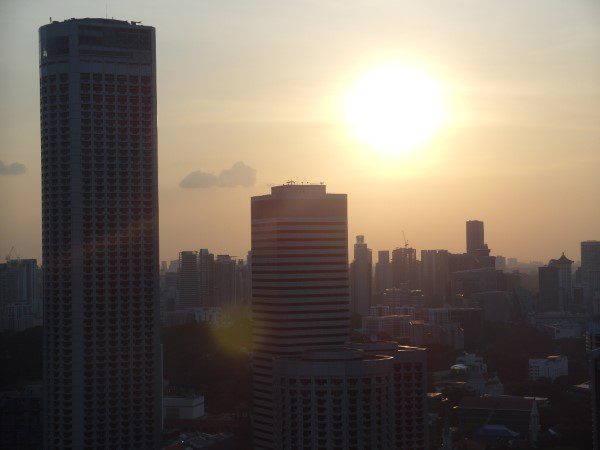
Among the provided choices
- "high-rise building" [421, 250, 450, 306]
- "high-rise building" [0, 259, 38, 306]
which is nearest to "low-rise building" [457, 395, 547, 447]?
"high-rise building" [0, 259, 38, 306]

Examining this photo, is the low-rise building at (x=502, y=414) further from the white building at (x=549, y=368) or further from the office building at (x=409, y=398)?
the office building at (x=409, y=398)

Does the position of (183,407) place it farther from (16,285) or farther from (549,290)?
(549,290)

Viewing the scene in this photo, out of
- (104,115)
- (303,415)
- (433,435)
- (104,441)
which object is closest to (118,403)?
(104,441)

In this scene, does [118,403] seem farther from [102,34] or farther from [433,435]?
[433,435]

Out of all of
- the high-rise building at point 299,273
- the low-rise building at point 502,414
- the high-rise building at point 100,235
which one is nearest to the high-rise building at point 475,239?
the low-rise building at point 502,414

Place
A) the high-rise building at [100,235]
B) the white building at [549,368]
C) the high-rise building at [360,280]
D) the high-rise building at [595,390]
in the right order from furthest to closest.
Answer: the high-rise building at [360,280] → the white building at [549,368] → the high-rise building at [595,390] → the high-rise building at [100,235]

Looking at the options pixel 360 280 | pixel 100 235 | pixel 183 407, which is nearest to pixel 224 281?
pixel 360 280
